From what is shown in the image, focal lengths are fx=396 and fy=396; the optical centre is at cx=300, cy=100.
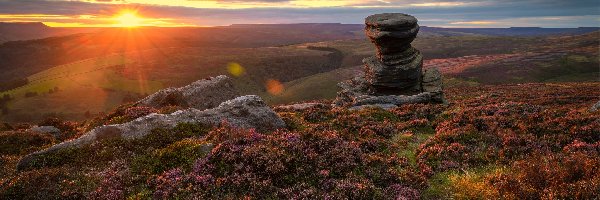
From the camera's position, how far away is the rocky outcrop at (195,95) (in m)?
29.8

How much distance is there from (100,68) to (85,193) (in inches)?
7127

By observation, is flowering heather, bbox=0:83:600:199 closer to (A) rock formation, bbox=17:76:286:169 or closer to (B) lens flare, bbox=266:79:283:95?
(A) rock formation, bbox=17:76:286:169

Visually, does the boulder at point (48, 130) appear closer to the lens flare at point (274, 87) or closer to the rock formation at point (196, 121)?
the rock formation at point (196, 121)

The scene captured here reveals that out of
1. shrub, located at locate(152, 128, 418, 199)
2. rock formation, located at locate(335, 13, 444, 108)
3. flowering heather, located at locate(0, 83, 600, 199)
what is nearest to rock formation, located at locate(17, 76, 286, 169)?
flowering heather, located at locate(0, 83, 600, 199)

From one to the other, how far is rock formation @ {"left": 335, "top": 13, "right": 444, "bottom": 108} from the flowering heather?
87.3 ft

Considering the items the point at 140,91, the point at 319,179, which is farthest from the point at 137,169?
the point at 140,91

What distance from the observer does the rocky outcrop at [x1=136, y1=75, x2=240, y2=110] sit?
97.9 ft

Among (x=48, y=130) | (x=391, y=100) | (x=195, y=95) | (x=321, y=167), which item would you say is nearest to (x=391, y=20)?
(x=391, y=100)

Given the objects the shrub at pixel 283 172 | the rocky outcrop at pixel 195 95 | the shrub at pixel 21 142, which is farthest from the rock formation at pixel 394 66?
the shrub at pixel 283 172

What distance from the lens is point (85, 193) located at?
1095 centimetres

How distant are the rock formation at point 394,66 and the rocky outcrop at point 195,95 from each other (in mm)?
15218

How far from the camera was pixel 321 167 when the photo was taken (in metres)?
12.2

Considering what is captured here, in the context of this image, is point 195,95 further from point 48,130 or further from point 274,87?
point 274,87

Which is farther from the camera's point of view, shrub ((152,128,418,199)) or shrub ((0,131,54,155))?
shrub ((0,131,54,155))
